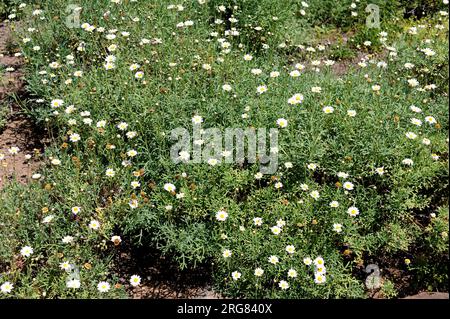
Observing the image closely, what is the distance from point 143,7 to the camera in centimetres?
646

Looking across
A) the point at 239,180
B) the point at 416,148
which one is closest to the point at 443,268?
the point at 416,148

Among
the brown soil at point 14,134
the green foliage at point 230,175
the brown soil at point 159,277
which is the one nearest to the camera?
the green foliage at point 230,175

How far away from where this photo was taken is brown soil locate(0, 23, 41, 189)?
17.0 feet

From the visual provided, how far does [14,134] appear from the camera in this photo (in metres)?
5.70

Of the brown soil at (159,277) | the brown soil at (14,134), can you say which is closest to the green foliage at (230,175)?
the brown soil at (159,277)


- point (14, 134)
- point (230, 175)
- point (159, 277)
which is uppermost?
point (230, 175)

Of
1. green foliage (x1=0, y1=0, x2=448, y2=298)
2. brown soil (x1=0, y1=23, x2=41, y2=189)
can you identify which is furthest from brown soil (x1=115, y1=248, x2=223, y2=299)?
brown soil (x1=0, y1=23, x2=41, y2=189)

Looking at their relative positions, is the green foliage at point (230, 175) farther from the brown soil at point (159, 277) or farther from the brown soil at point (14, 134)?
the brown soil at point (14, 134)

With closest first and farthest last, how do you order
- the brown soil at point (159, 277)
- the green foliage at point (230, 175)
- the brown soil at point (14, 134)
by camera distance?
the green foliage at point (230, 175), the brown soil at point (159, 277), the brown soil at point (14, 134)

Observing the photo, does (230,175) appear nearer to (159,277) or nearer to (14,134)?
(159,277)

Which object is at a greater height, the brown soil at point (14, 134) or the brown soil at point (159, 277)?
the brown soil at point (14, 134)

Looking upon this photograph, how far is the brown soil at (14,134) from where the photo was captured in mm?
5188

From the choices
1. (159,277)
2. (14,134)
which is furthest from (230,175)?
(14,134)

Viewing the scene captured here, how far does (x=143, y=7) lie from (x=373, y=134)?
131 inches
